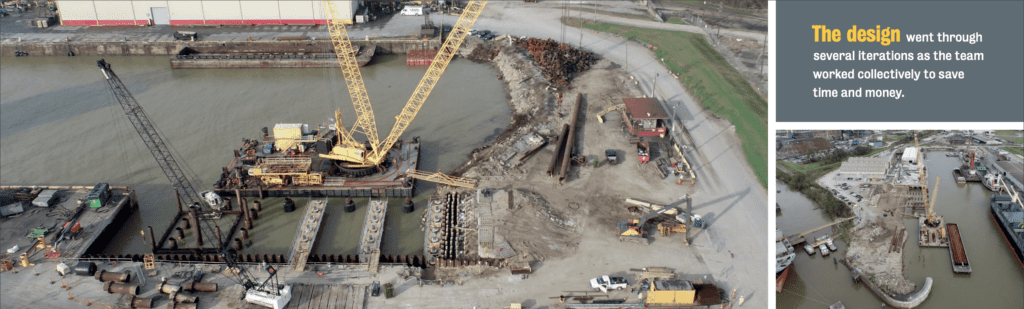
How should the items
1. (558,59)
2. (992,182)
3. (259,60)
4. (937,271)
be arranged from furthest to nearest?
1. (259,60)
2. (558,59)
3. (992,182)
4. (937,271)

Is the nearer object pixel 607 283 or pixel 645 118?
pixel 607 283

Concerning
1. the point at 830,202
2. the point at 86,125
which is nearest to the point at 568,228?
the point at 830,202

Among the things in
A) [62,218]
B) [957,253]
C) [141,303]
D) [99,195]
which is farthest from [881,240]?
[62,218]

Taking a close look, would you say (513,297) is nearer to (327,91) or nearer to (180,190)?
(180,190)

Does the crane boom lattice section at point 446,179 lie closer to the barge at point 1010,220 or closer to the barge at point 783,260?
the barge at point 783,260

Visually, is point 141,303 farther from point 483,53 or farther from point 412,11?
point 412,11

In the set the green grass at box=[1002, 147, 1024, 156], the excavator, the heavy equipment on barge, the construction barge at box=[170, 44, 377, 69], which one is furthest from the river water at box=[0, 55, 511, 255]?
the green grass at box=[1002, 147, 1024, 156]

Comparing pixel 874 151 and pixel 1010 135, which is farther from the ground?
pixel 874 151

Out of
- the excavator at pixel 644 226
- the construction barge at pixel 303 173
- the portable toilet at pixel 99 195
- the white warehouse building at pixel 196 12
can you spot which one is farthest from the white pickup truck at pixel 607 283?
the white warehouse building at pixel 196 12
